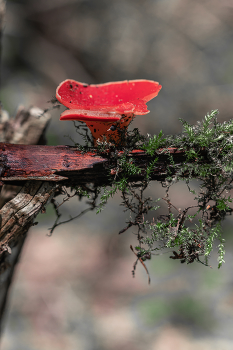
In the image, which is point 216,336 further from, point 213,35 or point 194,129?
point 213,35

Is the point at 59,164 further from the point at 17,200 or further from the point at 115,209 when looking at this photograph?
the point at 115,209

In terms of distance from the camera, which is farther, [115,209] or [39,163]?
[115,209]

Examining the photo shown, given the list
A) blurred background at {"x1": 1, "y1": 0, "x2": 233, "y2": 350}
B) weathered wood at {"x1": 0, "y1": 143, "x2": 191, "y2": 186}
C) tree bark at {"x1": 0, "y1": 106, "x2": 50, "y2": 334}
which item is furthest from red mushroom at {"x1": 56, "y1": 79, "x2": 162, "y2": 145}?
blurred background at {"x1": 1, "y1": 0, "x2": 233, "y2": 350}

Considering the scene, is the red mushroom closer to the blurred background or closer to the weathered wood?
the weathered wood

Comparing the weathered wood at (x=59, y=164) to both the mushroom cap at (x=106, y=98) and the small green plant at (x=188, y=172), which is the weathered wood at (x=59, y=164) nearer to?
the small green plant at (x=188, y=172)

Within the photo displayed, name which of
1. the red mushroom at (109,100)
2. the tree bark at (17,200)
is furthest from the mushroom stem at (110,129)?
the tree bark at (17,200)

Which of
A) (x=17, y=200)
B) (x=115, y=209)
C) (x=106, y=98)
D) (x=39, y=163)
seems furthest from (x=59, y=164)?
(x=115, y=209)

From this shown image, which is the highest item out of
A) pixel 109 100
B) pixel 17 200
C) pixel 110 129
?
pixel 109 100
